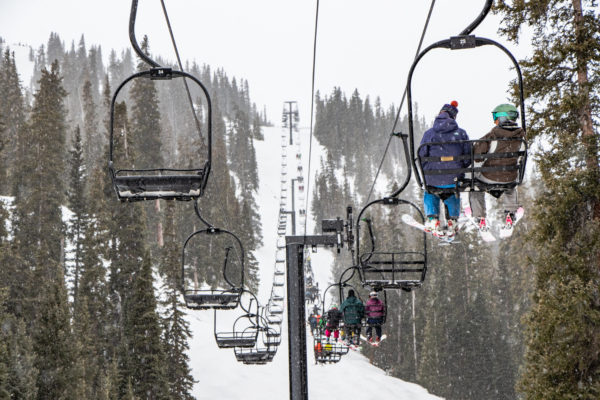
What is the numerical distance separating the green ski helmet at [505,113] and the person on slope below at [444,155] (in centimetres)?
37

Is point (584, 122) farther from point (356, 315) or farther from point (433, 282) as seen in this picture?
point (433, 282)

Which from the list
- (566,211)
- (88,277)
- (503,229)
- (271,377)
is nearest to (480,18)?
(503,229)

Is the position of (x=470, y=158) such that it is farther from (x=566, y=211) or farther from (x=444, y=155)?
(x=566, y=211)

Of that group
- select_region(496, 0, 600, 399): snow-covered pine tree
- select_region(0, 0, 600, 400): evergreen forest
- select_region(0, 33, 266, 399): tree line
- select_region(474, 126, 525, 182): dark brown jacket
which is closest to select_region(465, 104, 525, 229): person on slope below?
select_region(474, 126, 525, 182): dark brown jacket

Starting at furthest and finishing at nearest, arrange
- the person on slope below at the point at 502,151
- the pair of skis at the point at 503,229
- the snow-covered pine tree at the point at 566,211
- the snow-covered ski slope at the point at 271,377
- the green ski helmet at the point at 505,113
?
the snow-covered ski slope at the point at 271,377
the snow-covered pine tree at the point at 566,211
the pair of skis at the point at 503,229
the green ski helmet at the point at 505,113
the person on slope below at the point at 502,151

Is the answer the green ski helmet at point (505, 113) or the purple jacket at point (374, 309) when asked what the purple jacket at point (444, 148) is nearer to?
the green ski helmet at point (505, 113)

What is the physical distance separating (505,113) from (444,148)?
766mm

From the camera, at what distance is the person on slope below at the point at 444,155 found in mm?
5203

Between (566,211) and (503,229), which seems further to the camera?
(566,211)

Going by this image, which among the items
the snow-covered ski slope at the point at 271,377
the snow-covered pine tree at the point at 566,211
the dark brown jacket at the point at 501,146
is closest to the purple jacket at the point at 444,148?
the dark brown jacket at the point at 501,146

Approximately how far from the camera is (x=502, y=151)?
5.53m

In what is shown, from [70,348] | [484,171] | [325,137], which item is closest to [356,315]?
[484,171]

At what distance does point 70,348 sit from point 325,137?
10530cm

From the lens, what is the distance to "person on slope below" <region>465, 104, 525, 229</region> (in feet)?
A: 16.9
